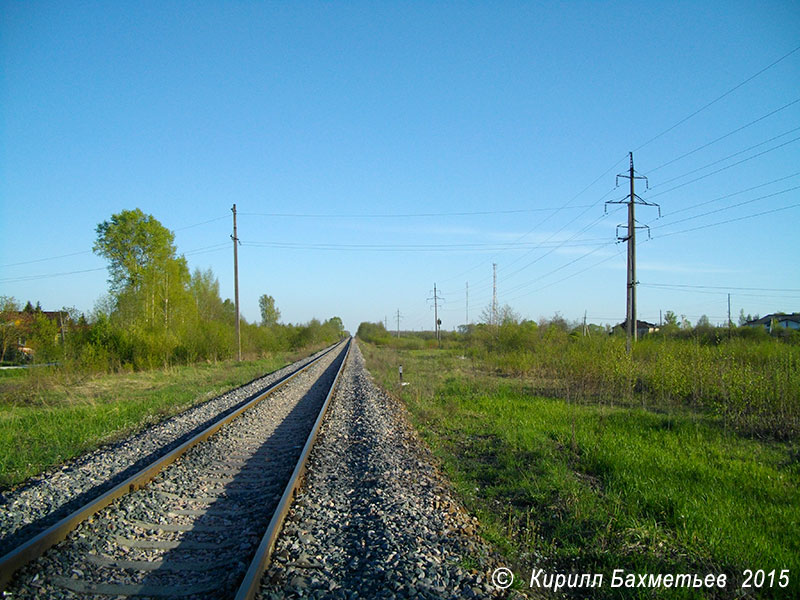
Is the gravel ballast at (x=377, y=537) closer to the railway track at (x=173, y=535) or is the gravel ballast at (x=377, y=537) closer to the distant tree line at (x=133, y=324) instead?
the railway track at (x=173, y=535)

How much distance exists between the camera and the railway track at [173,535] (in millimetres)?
3646

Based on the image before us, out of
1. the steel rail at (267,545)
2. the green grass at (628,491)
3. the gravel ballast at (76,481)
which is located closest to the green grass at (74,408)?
the gravel ballast at (76,481)

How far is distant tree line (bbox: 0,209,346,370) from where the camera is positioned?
2145 centimetres

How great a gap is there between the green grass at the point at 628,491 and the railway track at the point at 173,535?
2408mm

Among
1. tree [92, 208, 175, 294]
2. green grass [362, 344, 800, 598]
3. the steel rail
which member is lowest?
green grass [362, 344, 800, 598]

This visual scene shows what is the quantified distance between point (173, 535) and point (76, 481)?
2435 millimetres

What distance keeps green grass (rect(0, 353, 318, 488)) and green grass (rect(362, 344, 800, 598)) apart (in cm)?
624

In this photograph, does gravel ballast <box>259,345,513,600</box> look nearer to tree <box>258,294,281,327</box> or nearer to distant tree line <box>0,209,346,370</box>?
Result: distant tree line <box>0,209,346,370</box>

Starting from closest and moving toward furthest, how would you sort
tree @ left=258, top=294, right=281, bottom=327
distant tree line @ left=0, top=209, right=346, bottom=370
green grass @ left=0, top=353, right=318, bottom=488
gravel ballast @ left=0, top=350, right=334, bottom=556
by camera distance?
gravel ballast @ left=0, top=350, right=334, bottom=556
green grass @ left=0, top=353, right=318, bottom=488
distant tree line @ left=0, top=209, right=346, bottom=370
tree @ left=258, top=294, right=281, bottom=327

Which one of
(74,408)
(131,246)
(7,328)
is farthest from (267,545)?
(131,246)

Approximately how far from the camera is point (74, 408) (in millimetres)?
12078

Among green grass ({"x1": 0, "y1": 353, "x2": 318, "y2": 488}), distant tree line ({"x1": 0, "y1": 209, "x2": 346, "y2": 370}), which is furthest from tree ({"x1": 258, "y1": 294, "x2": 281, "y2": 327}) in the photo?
green grass ({"x1": 0, "y1": 353, "x2": 318, "y2": 488})

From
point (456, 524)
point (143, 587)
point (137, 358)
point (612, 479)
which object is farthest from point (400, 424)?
point (137, 358)

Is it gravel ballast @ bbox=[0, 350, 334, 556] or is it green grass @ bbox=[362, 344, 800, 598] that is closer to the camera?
green grass @ bbox=[362, 344, 800, 598]
